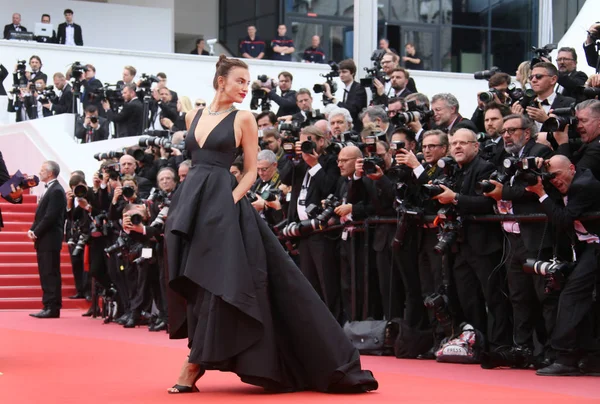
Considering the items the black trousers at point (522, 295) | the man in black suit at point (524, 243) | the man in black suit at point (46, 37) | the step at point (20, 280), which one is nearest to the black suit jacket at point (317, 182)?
the man in black suit at point (524, 243)

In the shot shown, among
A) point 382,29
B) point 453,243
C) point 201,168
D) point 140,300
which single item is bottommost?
point 140,300

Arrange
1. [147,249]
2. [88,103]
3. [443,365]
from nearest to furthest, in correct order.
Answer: [443,365]
[147,249]
[88,103]

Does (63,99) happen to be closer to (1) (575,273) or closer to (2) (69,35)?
(2) (69,35)

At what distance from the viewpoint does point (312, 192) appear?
9.71m

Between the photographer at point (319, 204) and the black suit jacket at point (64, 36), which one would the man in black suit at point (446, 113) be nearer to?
the photographer at point (319, 204)

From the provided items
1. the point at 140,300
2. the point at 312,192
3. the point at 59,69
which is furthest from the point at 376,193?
the point at 59,69

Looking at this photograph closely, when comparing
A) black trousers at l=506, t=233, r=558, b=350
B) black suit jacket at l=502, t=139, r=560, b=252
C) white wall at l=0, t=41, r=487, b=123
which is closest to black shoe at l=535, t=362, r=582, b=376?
black trousers at l=506, t=233, r=558, b=350

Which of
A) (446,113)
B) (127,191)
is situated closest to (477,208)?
(446,113)

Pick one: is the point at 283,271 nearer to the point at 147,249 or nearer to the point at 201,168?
the point at 201,168

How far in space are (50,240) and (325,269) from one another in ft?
16.9

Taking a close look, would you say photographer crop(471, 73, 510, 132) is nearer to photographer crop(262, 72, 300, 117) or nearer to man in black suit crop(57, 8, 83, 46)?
photographer crop(262, 72, 300, 117)

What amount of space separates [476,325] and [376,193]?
1.47 meters

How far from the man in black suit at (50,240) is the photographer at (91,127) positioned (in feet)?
17.7

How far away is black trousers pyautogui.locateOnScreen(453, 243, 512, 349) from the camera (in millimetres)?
7977
